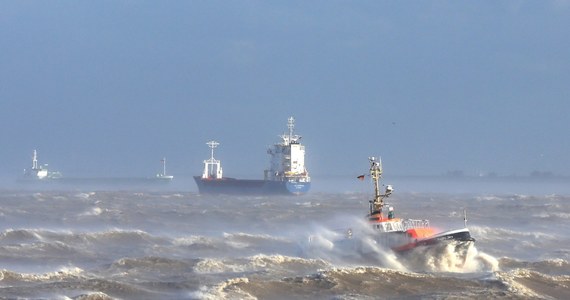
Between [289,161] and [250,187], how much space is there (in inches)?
273

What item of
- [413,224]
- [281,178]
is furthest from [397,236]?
[281,178]

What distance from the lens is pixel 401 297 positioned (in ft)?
75.9

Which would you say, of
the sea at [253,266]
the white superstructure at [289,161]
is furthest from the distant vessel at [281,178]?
the sea at [253,266]

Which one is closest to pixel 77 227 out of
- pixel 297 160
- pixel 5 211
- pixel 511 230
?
pixel 5 211

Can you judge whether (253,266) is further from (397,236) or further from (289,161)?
(289,161)

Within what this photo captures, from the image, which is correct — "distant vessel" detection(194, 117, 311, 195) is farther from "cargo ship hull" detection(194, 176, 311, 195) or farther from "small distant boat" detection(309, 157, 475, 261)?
"small distant boat" detection(309, 157, 475, 261)

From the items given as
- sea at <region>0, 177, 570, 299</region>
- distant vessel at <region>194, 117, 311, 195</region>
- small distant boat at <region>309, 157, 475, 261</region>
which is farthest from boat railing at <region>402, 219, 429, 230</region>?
distant vessel at <region>194, 117, 311, 195</region>

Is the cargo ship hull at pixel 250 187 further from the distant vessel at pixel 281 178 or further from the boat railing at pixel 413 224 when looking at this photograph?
the boat railing at pixel 413 224

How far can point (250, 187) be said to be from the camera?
117188mm

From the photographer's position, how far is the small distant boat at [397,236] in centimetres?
2850

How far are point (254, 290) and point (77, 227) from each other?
2754 centimetres

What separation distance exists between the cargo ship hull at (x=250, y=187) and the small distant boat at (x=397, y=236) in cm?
7986

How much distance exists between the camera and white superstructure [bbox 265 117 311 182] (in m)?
116

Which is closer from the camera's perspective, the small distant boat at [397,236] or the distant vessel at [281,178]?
the small distant boat at [397,236]
